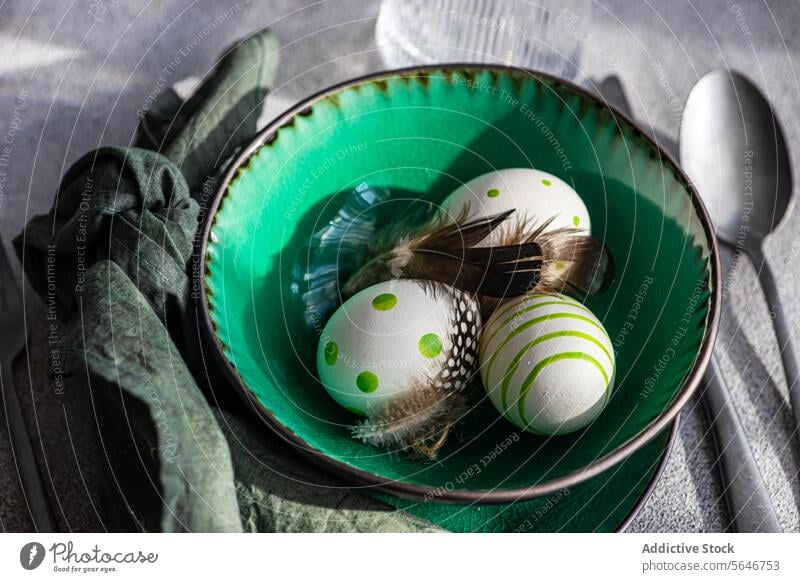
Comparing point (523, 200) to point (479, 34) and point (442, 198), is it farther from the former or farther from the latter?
point (479, 34)

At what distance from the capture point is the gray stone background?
0.52 meters

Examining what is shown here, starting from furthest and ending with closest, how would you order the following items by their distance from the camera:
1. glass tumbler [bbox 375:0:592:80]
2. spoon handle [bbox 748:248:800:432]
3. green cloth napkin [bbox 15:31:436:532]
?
1. glass tumbler [bbox 375:0:592:80]
2. spoon handle [bbox 748:248:800:432]
3. green cloth napkin [bbox 15:31:436:532]

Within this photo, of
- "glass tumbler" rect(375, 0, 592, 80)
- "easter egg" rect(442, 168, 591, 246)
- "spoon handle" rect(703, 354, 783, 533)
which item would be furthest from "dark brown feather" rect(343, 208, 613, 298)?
"glass tumbler" rect(375, 0, 592, 80)

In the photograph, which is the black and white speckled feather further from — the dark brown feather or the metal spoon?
the metal spoon

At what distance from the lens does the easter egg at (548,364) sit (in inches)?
14.3

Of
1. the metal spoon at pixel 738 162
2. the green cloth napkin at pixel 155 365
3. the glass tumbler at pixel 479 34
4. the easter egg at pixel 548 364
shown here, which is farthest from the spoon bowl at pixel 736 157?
the green cloth napkin at pixel 155 365

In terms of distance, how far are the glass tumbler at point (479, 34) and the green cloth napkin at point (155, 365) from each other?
233 mm

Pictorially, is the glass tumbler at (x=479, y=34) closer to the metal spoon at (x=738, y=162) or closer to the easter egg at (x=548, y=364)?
the metal spoon at (x=738, y=162)

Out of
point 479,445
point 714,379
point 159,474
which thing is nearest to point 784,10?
point 714,379

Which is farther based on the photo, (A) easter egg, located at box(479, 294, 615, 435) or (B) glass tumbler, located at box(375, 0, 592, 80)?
(B) glass tumbler, located at box(375, 0, 592, 80)

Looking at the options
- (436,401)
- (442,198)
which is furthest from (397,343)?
(442,198)

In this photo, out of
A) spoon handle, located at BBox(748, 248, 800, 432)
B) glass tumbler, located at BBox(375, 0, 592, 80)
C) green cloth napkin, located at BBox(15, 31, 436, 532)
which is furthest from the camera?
glass tumbler, located at BBox(375, 0, 592, 80)

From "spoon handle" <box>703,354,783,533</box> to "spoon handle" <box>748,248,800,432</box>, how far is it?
0.16 ft
